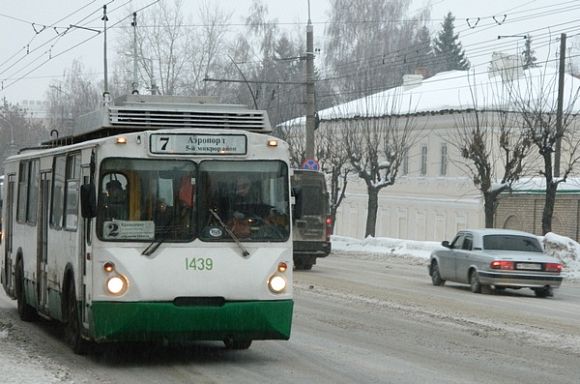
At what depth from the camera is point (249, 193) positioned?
12469 millimetres

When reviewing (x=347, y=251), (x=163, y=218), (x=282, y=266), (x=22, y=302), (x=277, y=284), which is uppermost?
(x=163, y=218)

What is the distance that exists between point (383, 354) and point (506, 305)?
834 cm

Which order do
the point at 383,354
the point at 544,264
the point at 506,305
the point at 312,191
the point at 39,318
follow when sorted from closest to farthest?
the point at 383,354, the point at 39,318, the point at 506,305, the point at 544,264, the point at 312,191

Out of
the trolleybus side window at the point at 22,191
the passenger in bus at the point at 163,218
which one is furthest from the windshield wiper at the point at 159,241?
the trolleybus side window at the point at 22,191

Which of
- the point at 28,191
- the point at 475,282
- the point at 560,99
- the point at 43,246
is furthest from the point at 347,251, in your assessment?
the point at 43,246

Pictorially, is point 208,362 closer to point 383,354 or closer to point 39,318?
point 383,354

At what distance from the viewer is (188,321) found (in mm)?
11992

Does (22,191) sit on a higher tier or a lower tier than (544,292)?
higher

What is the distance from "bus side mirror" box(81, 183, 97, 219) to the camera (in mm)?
11875

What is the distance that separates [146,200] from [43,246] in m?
3.55

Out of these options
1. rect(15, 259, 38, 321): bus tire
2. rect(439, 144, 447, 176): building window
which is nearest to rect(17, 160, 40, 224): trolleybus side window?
rect(15, 259, 38, 321): bus tire

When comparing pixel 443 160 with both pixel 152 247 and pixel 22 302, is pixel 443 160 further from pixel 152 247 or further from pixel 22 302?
pixel 152 247

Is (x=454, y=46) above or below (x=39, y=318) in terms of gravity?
above

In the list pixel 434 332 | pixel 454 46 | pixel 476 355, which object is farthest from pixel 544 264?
pixel 454 46
